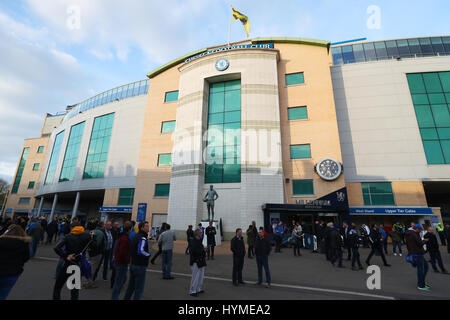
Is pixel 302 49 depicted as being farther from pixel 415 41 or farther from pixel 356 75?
pixel 415 41

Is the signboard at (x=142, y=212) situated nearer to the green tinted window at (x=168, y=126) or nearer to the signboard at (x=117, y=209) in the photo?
the signboard at (x=117, y=209)

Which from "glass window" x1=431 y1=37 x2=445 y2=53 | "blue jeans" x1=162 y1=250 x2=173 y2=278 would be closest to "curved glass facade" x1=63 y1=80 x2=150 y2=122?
"blue jeans" x1=162 y1=250 x2=173 y2=278

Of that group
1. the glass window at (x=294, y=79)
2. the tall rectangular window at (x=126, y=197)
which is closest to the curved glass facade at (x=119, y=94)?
the tall rectangular window at (x=126, y=197)

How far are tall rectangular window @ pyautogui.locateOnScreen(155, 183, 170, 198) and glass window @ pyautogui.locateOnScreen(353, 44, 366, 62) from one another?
3117cm

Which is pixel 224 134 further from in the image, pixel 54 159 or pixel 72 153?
pixel 54 159

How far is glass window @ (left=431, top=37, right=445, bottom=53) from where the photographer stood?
27.2 m

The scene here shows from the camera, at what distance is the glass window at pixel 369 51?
28856 millimetres

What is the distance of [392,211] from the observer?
20.0 metres

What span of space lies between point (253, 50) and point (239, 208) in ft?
59.6

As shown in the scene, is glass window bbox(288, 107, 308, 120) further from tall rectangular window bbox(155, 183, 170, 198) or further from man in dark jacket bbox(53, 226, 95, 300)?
man in dark jacket bbox(53, 226, 95, 300)

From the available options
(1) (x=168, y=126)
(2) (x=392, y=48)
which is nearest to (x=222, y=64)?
(1) (x=168, y=126)

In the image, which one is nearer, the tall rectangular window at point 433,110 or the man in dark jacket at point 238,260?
the man in dark jacket at point 238,260

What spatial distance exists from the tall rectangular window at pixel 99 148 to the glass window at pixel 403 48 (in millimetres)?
43339
